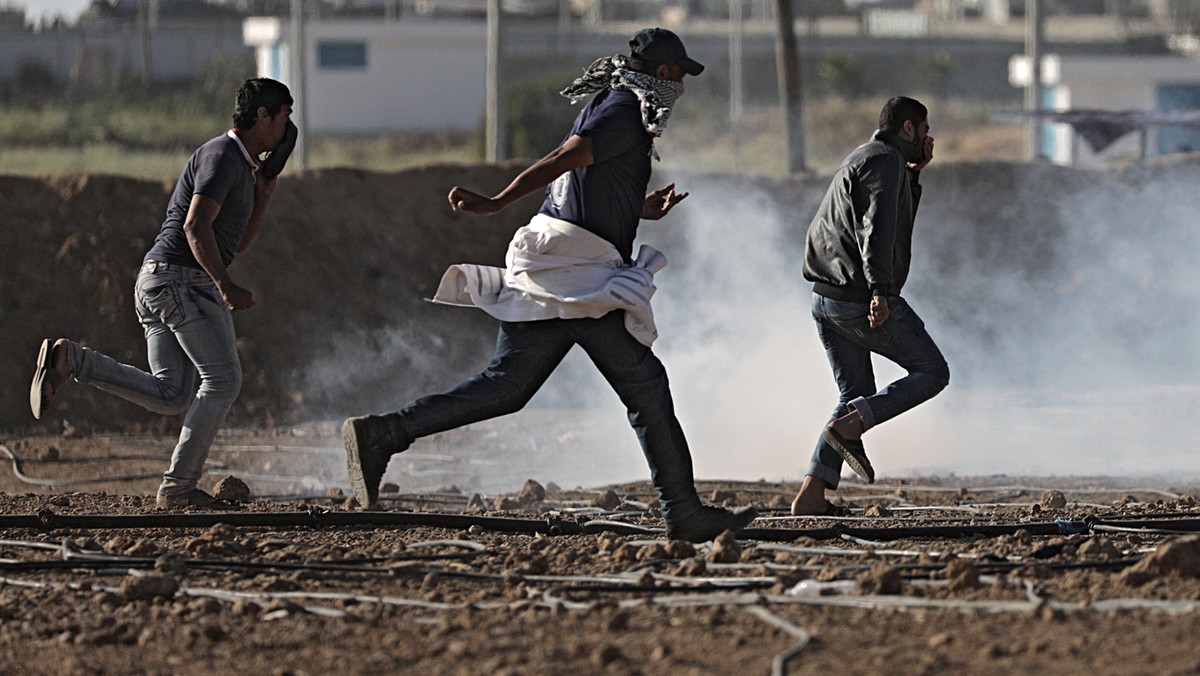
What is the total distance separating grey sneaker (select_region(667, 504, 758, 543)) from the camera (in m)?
6.31

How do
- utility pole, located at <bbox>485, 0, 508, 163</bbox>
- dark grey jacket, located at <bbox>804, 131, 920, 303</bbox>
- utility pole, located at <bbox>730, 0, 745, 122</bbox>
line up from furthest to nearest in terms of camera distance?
utility pole, located at <bbox>730, 0, 745, 122</bbox>, utility pole, located at <bbox>485, 0, 508, 163</bbox>, dark grey jacket, located at <bbox>804, 131, 920, 303</bbox>

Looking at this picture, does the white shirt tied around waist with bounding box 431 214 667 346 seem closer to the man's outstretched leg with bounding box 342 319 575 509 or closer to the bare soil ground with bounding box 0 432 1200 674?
the man's outstretched leg with bounding box 342 319 575 509

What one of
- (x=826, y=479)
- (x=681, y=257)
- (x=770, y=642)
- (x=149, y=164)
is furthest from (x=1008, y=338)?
(x=149, y=164)

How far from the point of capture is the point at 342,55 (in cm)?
4675

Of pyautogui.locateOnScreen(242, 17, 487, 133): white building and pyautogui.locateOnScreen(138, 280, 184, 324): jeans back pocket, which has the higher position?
pyautogui.locateOnScreen(242, 17, 487, 133): white building


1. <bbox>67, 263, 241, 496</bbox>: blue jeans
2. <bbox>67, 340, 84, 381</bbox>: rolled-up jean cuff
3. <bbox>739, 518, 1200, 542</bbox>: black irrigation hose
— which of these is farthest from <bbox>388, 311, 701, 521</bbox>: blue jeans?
<bbox>67, 340, 84, 381</bbox>: rolled-up jean cuff

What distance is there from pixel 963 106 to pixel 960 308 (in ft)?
121

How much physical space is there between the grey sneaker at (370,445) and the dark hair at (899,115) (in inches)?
96.1

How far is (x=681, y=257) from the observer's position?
59.5 feet

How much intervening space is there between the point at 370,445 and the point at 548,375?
2.09 ft

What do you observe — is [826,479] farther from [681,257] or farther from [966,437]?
[681,257]

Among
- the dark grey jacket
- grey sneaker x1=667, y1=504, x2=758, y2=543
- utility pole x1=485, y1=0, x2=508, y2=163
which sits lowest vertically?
grey sneaker x1=667, y1=504, x2=758, y2=543

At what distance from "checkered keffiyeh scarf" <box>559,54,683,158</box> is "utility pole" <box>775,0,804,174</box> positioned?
18067 mm

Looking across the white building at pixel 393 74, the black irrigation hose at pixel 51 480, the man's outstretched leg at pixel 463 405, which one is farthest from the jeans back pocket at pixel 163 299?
the white building at pixel 393 74
